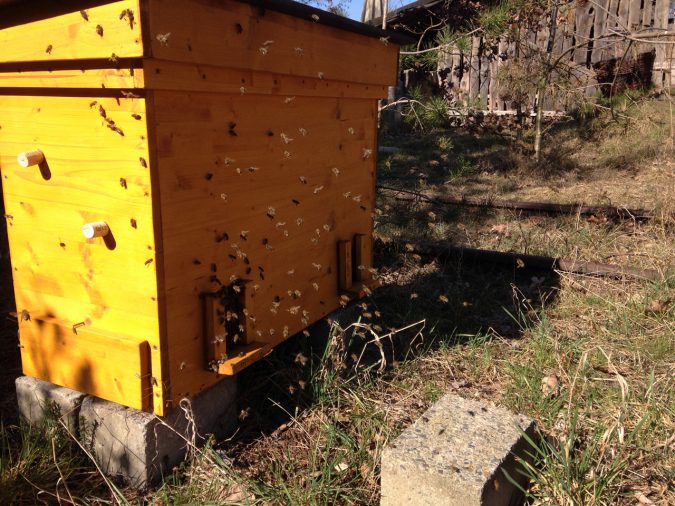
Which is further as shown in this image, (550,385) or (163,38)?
(550,385)

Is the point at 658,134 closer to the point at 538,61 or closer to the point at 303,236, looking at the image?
the point at 538,61

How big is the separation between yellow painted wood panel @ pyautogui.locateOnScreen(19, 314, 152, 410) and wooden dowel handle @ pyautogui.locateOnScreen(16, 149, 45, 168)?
66 cm

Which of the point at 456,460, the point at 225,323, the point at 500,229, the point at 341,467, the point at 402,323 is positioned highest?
the point at 225,323

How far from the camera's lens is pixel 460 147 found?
1001 centimetres

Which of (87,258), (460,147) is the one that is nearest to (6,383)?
(87,258)

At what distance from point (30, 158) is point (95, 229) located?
462 millimetres

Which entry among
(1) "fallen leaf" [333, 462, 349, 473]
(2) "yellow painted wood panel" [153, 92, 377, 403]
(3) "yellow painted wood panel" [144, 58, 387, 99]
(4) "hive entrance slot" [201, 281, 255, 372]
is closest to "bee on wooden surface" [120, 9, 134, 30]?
(3) "yellow painted wood panel" [144, 58, 387, 99]

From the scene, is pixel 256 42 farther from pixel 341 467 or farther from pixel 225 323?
pixel 341 467

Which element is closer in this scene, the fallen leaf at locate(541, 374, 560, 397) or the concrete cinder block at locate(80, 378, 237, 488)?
the concrete cinder block at locate(80, 378, 237, 488)

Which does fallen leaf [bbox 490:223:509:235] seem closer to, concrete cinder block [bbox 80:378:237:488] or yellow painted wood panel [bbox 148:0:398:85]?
yellow painted wood panel [bbox 148:0:398:85]

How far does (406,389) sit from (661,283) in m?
1.95

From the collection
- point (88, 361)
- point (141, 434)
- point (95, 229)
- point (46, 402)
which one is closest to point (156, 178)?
point (95, 229)

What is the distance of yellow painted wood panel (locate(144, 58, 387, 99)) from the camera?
6.68 ft

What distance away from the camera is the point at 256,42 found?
2395 millimetres
